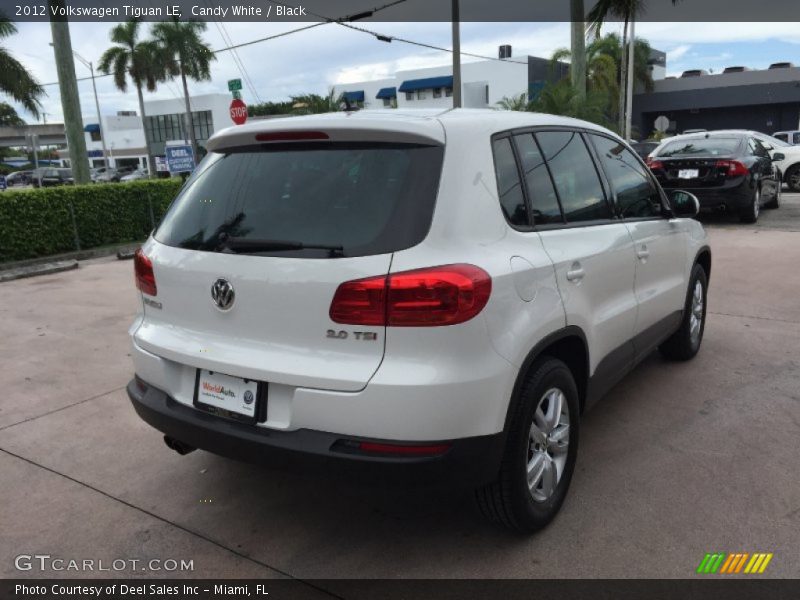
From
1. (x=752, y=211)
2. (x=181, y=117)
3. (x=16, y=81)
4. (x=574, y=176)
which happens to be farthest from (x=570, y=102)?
(x=181, y=117)

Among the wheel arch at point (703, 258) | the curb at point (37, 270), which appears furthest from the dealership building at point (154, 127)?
the wheel arch at point (703, 258)

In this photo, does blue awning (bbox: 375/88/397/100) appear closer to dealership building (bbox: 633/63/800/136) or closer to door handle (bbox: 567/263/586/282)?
dealership building (bbox: 633/63/800/136)

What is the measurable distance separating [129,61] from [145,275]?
1721 inches

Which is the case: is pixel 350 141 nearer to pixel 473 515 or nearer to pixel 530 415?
pixel 530 415

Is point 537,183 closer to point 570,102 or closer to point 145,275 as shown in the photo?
point 145,275

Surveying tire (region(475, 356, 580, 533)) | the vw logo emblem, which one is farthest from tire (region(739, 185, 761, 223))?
the vw logo emblem

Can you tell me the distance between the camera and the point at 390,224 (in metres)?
2.35

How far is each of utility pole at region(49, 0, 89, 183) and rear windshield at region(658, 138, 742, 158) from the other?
12223 millimetres

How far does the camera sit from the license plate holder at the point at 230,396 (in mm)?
2479

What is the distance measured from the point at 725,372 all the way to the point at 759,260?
4.84m

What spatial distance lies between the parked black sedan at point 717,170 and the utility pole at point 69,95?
1204 cm

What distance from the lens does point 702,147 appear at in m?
11.9

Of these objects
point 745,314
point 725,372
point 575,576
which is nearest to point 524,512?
point 575,576

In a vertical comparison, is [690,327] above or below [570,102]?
below
